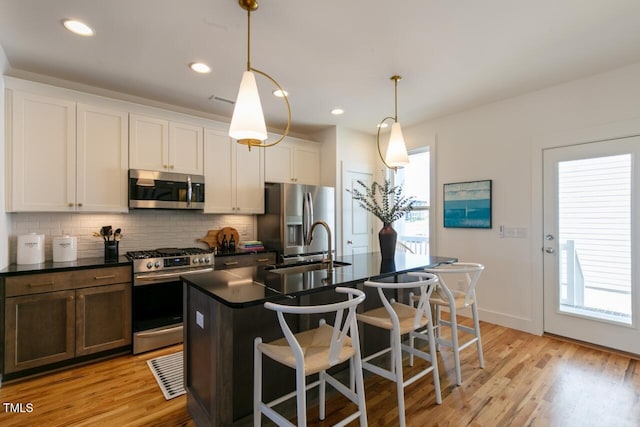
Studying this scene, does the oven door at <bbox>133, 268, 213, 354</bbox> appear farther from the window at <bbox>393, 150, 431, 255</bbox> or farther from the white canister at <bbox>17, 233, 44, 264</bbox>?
the window at <bbox>393, 150, 431, 255</bbox>

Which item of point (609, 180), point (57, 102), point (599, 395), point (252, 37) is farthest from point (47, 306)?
point (609, 180)

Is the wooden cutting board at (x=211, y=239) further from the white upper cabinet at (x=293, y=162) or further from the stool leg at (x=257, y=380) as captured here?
the stool leg at (x=257, y=380)

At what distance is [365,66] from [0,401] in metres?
3.84

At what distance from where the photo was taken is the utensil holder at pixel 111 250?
10.2ft

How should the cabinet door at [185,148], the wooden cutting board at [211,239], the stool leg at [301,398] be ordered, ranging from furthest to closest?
1. the wooden cutting board at [211,239]
2. the cabinet door at [185,148]
3. the stool leg at [301,398]

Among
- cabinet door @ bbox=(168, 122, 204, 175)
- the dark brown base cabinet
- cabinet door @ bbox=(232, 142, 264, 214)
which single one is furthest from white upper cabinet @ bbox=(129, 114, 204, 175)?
the dark brown base cabinet

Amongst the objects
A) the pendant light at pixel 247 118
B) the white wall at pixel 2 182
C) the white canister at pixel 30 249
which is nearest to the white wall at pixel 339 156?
the pendant light at pixel 247 118

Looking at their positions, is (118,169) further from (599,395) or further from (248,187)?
(599,395)

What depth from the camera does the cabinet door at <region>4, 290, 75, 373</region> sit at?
2.44 m

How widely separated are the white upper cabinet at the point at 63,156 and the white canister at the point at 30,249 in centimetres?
24

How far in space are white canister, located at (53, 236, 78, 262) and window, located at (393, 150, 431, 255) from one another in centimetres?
383

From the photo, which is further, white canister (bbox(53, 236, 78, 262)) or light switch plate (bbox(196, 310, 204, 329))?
white canister (bbox(53, 236, 78, 262))

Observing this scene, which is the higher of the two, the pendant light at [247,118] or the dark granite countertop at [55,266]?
the pendant light at [247,118]

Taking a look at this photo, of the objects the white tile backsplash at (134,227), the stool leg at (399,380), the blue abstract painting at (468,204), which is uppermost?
the blue abstract painting at (468,204)
